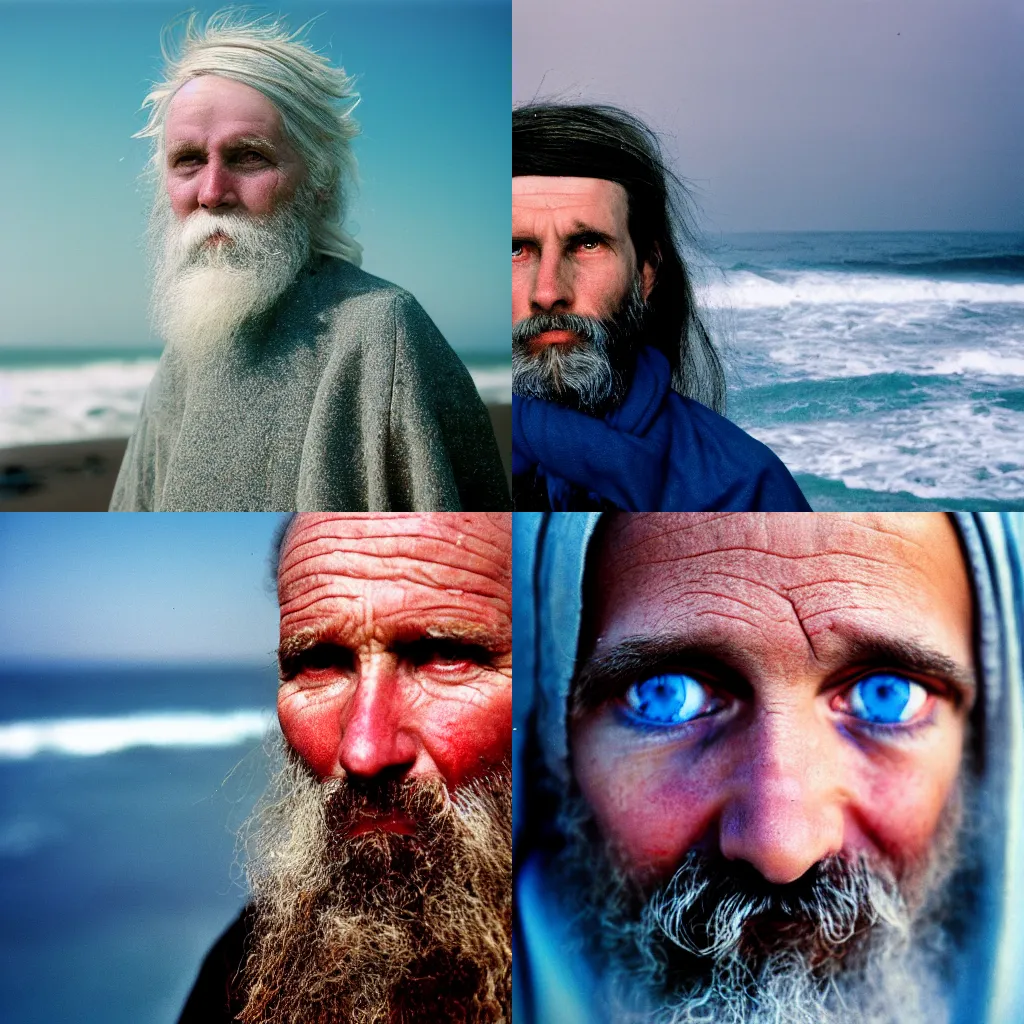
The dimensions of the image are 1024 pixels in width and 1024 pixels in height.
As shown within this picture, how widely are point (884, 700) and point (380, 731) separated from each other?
3.55 feet

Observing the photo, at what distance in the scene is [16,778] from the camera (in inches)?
99.7

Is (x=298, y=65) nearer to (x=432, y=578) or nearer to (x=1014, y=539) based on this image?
(x=432, y=578)

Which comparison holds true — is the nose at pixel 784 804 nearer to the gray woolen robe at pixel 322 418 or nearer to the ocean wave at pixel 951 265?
the gray woolen robe at pixel 322 418

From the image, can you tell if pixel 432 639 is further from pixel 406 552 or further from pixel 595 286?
pixel 595 286

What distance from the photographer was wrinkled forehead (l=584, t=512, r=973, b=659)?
2.41m

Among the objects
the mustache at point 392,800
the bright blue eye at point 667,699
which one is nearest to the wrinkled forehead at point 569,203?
the bright blue eye at point 667,699

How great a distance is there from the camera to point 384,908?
243 centimetres

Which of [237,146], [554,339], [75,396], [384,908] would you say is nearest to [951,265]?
[554,339]

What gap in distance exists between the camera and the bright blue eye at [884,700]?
7.84ft

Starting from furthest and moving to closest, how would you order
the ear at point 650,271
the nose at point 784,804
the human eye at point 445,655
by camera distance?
the ear at point 650,271 < the human eye at point 445,655 < the nose at point 784,804

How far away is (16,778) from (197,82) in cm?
163

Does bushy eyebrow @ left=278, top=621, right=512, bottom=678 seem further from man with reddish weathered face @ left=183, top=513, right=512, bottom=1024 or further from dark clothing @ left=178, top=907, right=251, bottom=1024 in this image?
dark clothing @ left=178, top=907, right=251, bottom=1024

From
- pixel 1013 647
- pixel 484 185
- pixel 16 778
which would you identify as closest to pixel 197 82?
pixel 484 185

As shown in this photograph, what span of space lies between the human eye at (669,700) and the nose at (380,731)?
18.7 inches
